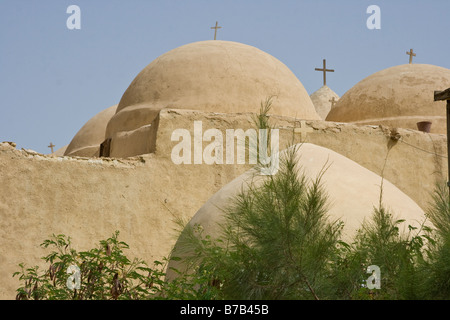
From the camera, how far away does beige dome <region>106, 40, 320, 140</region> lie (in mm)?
10078

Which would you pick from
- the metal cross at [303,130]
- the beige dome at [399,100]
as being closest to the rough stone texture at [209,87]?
the metal cross at [303,130]

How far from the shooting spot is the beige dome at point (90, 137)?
14.3m

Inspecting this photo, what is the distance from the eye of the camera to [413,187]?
9.74 m

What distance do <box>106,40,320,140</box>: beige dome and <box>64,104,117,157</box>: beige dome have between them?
3366 millimetres

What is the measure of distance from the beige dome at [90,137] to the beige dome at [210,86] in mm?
3366

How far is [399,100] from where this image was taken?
12.2 m

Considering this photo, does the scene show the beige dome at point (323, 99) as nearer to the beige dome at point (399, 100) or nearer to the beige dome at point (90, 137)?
the beige dome at point (399, 100)

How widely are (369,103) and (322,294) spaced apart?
9336 mm

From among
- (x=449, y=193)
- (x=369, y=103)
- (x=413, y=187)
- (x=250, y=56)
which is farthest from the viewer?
(x=369, y=103)

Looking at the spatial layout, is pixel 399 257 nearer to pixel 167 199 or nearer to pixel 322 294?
pixel 322 294

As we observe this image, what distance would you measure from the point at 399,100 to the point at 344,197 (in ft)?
24.9

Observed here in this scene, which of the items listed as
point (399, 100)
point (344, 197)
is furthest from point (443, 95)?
point (399, 100)

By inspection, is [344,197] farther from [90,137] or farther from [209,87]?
[90,137]
